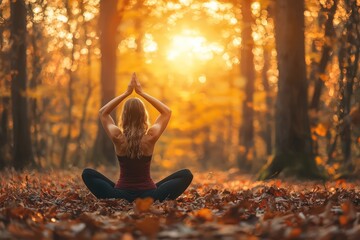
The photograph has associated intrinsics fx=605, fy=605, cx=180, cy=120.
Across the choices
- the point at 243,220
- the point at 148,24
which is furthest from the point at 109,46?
the point at 243,220

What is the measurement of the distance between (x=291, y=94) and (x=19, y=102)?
8.99 metres

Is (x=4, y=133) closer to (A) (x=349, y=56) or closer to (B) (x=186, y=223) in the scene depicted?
(A) (x=349, y=56)

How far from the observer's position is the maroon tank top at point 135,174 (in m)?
7.46

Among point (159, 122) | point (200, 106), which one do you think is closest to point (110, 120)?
point (159, 122)

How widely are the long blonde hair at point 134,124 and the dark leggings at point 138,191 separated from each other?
463 millimetres

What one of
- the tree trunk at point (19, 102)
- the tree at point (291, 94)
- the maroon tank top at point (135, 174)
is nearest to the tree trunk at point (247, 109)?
the tree trunk at point (19, 102)

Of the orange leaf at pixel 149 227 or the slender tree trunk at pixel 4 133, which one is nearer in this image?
the orange leaf at pixel 149 227

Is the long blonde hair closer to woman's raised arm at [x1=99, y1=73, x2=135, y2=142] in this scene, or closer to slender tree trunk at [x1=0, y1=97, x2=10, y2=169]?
woman's raised arm at [x1=99, y1=73, x2=135, y2=142]

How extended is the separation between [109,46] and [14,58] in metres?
4.55

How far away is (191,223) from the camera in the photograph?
4.89m

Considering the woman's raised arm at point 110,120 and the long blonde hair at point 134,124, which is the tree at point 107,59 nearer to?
the woman's raised arm at point 110,120

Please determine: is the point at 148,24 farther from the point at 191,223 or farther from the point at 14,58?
the point at 191,223

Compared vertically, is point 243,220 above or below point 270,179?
above

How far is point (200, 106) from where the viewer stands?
38.4 m
